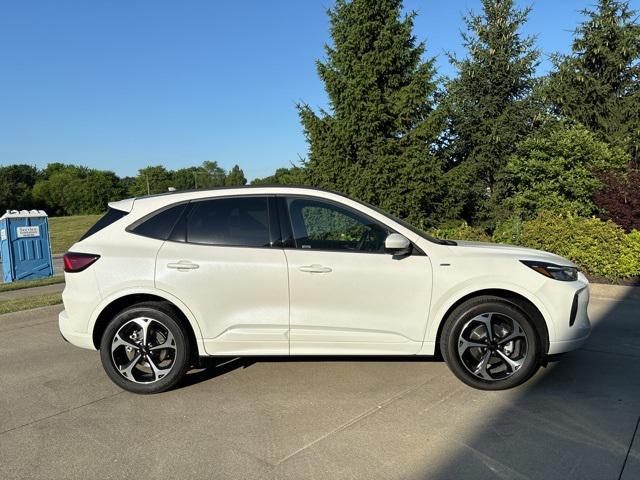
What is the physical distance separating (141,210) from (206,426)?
192 cm

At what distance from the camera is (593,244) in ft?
26.6

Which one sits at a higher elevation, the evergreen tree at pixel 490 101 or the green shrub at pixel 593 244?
the evergreen tree at pixel 490 101

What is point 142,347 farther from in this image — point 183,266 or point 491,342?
point 491,342

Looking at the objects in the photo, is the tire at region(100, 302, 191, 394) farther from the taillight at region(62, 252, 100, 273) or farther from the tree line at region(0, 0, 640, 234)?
the tree line at region(0, 0, 640, 234)

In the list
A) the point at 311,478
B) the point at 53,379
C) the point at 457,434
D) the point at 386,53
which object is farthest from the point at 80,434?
the point at 386,53

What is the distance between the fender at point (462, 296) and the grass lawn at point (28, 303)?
628cm

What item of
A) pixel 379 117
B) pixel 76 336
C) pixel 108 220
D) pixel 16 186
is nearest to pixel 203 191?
pixel 108 220

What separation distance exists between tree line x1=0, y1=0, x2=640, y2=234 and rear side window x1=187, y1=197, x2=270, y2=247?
8130 mm

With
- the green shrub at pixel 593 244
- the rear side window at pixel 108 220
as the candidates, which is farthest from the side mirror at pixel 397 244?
the green shrub at pixel 593 244

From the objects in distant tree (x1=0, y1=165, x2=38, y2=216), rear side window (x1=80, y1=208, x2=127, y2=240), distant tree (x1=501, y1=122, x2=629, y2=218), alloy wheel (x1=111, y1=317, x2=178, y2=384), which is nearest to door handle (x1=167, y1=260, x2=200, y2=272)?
alloy wheel (x1=111, y1=317, x2=178, y2=384)

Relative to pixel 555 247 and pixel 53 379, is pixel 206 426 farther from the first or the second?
pixel 555 247

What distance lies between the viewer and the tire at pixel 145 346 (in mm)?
4004

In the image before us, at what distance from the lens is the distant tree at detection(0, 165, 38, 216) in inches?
2913

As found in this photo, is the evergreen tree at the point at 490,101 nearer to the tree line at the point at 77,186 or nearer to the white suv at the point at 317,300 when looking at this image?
the white suv at the point at 317,300
